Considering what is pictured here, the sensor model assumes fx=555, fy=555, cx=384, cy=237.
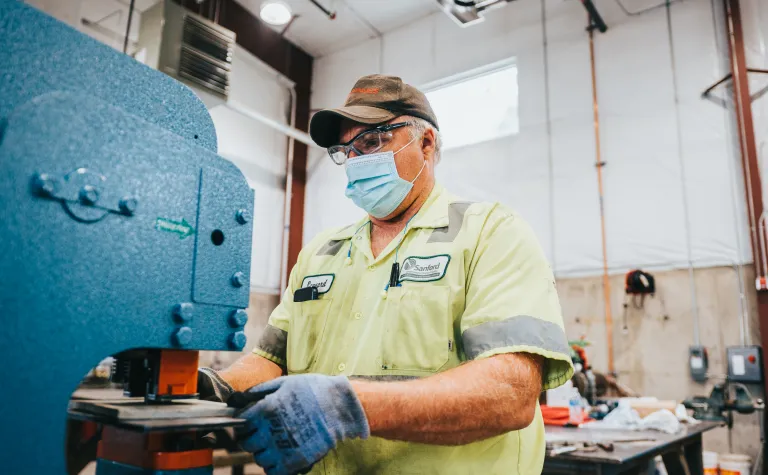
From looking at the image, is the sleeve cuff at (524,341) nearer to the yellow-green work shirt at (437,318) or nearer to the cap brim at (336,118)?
the yellow-green work shirt at (437,318)

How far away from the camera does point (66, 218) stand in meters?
0.63

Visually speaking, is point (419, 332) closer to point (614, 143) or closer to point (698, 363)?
point (698, 363)

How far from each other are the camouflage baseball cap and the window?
3.74 metres

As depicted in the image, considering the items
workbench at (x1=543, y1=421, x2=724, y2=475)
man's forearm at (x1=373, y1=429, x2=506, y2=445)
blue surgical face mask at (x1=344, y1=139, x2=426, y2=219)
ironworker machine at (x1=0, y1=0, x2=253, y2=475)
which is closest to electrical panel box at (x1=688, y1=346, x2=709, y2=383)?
workbench at (x1=543, y1=421, x2=724, y2=475)

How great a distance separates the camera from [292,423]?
0.74 metres

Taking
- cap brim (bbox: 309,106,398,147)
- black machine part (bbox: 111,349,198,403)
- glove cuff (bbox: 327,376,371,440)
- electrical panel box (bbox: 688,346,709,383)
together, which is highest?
cap brim (bbox: 309,106,398,147)

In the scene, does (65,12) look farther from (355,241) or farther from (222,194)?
(222,194)

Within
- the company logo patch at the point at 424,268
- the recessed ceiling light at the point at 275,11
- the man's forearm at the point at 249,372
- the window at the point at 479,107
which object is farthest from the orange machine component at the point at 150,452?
the window at the point at 479,107

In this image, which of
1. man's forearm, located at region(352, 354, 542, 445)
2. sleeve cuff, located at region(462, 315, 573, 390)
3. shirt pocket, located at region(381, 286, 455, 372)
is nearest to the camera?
man's forearm, located at region(352, 354, 542, 445)

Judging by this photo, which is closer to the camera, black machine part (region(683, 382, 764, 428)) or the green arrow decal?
the green arrow decal

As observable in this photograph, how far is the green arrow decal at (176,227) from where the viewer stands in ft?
2.37

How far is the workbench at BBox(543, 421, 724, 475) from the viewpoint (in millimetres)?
1784

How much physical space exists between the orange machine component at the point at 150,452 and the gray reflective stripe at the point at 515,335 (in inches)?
19.4

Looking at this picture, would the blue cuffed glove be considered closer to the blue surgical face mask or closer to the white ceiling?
the blue surgical face mask
